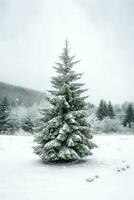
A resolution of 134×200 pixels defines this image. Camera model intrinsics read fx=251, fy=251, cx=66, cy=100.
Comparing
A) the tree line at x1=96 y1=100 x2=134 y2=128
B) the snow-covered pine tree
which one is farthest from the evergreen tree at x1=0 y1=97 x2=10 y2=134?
the snow-covered pine tree

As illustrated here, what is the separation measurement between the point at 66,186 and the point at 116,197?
2009 mm

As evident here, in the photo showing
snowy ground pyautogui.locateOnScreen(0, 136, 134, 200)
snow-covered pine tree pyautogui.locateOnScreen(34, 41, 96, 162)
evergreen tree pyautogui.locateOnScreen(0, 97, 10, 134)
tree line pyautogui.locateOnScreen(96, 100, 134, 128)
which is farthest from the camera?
tree line pyautogui.locateOnScreen(96, 100, 134, 128)

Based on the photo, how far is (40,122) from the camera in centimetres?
1417

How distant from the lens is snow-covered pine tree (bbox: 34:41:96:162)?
42.4 feet

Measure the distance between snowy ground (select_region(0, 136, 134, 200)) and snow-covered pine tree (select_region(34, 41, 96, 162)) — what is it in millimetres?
735

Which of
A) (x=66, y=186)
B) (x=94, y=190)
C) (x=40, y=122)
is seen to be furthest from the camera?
(x=40, y=122)

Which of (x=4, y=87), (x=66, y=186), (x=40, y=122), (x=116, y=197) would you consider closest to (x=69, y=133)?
(x=40, y=122)

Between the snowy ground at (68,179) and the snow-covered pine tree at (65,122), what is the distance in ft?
2.41

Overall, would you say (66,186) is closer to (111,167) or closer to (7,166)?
(111,167)

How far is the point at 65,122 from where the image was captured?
44.8 ft

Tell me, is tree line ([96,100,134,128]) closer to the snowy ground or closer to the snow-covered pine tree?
the snow-covered pine tree

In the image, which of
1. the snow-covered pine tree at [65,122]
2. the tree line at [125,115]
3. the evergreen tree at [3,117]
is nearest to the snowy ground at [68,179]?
the snow-covered pine tree at [65,122]

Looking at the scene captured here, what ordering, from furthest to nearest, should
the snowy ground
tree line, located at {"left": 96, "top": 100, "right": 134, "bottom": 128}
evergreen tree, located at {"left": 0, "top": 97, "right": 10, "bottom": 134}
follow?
→ tree line, located at {"left": 96, "top": 100, "right": 134, "bottom": 128} < evergreen tree, located at {"left": 0, "top": 97, "right": 10, "bottom": 134} < the snowy ground

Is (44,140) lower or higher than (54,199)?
higher
